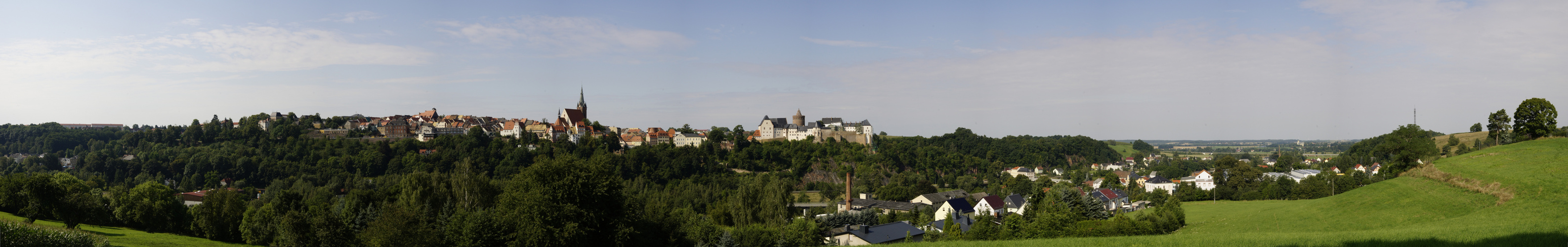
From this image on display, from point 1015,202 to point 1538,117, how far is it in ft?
104

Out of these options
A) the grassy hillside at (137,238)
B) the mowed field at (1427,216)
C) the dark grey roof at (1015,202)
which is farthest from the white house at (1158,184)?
the grassy hillside at (137,238)

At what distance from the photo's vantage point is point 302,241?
108ft

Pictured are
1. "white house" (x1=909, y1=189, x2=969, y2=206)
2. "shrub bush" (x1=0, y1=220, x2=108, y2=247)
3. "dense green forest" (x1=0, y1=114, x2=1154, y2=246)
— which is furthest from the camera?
"white house" (x1=909, y1=189, x2=969, y2=206)

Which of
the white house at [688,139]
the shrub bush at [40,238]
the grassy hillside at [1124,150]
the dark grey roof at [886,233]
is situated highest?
the white house at [688,139]

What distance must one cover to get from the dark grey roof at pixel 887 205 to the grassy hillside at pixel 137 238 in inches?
1881

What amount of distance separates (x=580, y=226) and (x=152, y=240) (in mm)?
29275

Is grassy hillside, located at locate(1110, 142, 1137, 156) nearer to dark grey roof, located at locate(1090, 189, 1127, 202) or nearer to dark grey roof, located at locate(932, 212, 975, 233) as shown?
dark grey roof, located at locate(1090, 189, 1127, 202)

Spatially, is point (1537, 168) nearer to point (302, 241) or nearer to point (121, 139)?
point (302, 241)

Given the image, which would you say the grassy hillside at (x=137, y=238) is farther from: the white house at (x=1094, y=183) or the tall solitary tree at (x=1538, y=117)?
the white house at (x=1094, y=183)

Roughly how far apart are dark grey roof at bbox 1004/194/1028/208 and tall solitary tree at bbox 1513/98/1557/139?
96.1 feet

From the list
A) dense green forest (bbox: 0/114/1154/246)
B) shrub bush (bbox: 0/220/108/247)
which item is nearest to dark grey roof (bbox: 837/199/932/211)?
dense green forest (bbox: 0/114/1154/246)

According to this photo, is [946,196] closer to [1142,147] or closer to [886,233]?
[886,233]

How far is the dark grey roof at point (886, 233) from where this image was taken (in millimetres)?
37500

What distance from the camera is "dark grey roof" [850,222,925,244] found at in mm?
37500
